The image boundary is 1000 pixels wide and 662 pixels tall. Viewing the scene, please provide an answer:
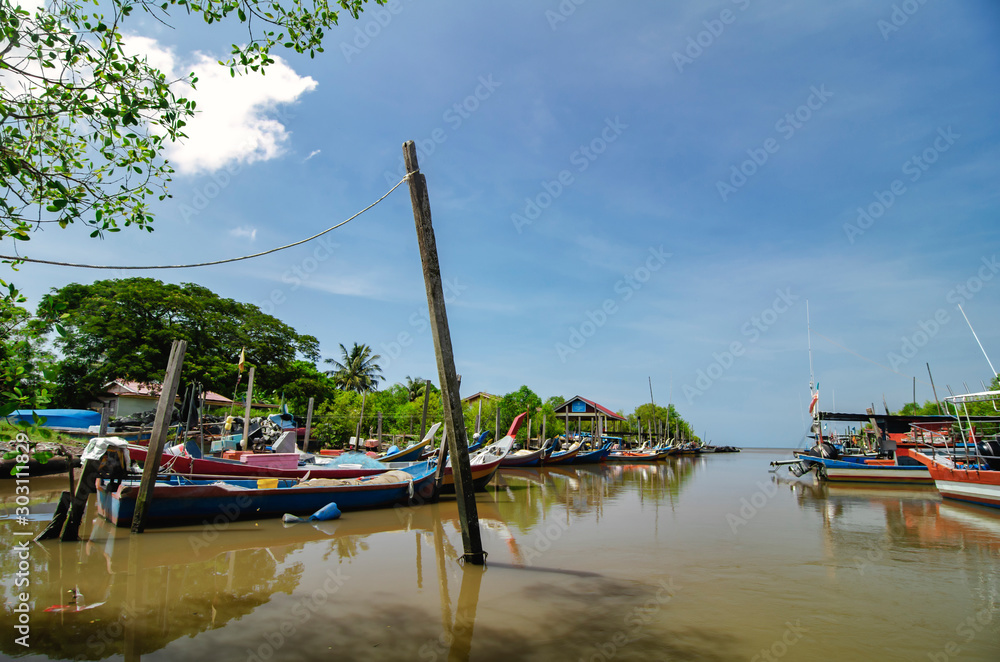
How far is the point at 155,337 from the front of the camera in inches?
1111

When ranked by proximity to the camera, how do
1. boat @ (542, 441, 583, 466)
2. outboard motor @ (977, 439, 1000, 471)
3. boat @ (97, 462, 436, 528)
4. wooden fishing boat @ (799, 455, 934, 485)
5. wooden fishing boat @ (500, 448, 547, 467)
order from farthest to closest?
boat @ (542, 441, 583, 466) → wooden fishing boat @ (500, 448, 547, 467) → wooden fishing boat @ (799, 455, 934, 485) → outboard motor @ (977, 439, 1000, 471) → boat @ (97, 462, 436, 528)

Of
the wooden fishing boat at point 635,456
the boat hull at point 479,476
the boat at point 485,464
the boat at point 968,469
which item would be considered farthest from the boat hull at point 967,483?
the wooden fishing boat at point 635,456

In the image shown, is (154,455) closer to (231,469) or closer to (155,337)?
(231,469)

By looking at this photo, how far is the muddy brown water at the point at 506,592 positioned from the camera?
4.61 metres

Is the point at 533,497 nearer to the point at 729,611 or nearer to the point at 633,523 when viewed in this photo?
the point at 633,523

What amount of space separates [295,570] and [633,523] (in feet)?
24.7

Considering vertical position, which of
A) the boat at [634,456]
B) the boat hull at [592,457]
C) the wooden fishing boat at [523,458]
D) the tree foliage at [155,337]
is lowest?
the boat at [634,456]

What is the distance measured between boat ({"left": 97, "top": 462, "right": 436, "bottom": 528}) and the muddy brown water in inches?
13.6

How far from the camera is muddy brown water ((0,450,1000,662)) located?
4609 millimetres

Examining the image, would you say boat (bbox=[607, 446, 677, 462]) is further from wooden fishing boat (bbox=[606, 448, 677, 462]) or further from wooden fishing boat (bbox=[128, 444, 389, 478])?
wooden fishing boat (bbox=[128, 444, 389, 478])

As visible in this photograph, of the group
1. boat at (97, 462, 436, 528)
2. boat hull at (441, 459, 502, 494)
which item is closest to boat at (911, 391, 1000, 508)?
boat hull at (441, 459, 502, 494)

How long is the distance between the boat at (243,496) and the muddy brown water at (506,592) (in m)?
0.35

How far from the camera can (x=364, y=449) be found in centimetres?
2600

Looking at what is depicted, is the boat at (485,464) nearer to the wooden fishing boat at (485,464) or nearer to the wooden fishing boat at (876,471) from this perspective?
the wooden fishing boat at (485,464)
